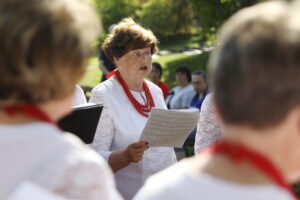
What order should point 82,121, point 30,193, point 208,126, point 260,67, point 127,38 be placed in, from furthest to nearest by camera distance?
point 127,38, point 208,126, point 82,121, point 30,193, point 260,67

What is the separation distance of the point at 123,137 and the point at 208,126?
1.90 feet

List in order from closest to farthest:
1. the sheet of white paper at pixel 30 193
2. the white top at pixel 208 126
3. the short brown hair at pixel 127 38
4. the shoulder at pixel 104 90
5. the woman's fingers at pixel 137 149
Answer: the sheet of white paper at pixel 30 193
the woman's fingers at pixel 137 149
the white top at pixel 208 126
the shoulder at pixel 104 90
the short brown hair at pixel 127 38

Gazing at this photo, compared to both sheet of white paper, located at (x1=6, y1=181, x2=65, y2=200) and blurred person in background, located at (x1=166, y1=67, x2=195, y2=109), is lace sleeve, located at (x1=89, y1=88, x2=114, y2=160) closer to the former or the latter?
sheet of white paper, located at (x1=6, y1=181, x2=65, y2=200)

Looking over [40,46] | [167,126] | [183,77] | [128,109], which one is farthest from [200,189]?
[183,77]

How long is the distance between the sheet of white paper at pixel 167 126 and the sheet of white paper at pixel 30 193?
6.46 ft

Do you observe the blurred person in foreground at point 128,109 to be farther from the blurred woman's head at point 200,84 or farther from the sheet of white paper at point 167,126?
the blurred woman's head at point 200,84

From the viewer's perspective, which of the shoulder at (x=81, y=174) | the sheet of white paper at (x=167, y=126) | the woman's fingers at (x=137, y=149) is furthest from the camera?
the woman's fingers at (x=137, y=149)

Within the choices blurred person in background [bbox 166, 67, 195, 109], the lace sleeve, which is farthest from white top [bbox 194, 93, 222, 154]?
blurred person in background [bbox 166, 67, 195, 109]

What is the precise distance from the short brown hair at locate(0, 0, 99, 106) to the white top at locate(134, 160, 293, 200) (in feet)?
1.26

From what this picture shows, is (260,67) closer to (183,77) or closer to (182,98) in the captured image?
(182,98)

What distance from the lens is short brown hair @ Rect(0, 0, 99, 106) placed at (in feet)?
5.09

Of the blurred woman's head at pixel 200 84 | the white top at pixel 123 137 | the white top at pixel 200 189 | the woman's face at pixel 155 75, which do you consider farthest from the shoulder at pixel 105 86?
the woman's face at pixel 155 75

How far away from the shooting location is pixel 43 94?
1606 mm

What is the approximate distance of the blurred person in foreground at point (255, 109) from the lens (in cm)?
139
